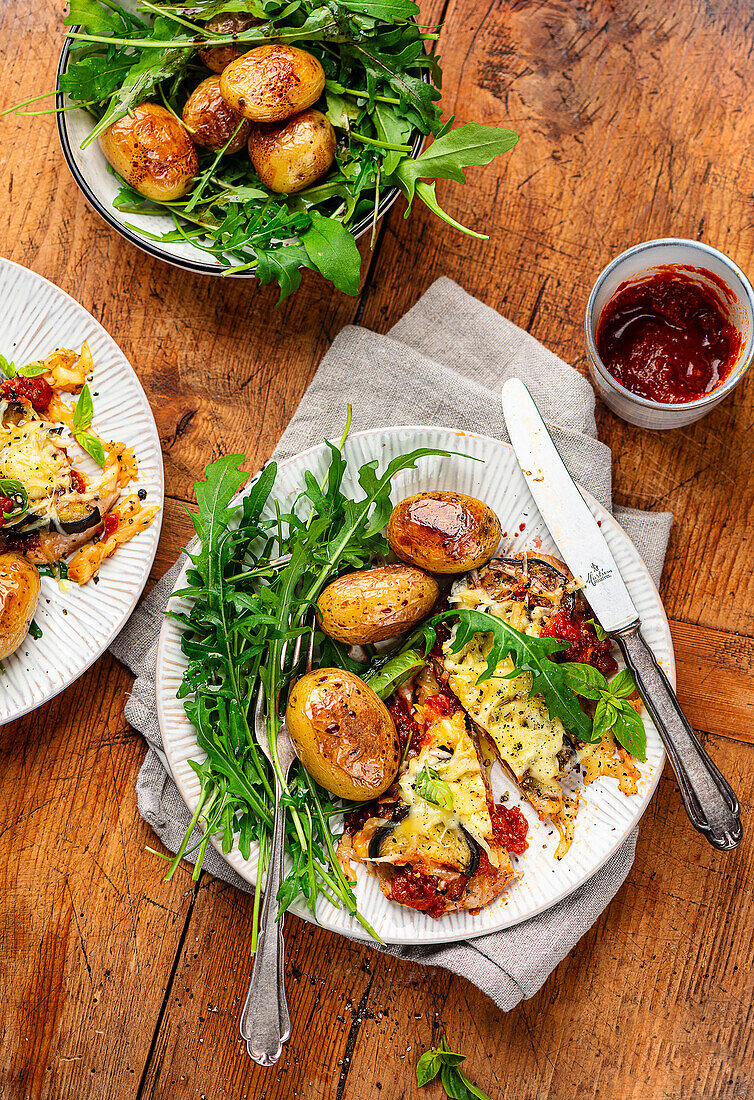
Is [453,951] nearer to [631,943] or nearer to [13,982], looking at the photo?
[631,943]

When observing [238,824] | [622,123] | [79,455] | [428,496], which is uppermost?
[622,123]

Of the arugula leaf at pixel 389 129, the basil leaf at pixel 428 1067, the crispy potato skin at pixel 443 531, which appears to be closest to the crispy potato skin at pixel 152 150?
the arugula leaf at pixel 389 129

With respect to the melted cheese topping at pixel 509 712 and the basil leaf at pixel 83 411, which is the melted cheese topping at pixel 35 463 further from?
the melted cheese topping at pixel 509 712

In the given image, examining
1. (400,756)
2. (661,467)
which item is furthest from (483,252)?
(400,756)

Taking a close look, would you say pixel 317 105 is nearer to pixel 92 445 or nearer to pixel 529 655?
pixel 92 445

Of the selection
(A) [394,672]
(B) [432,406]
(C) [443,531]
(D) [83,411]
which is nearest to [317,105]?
(B) [432,406]
